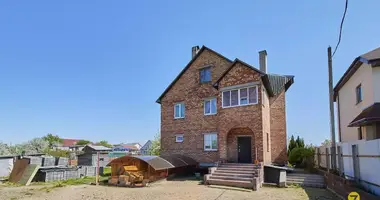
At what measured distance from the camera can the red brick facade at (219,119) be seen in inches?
704

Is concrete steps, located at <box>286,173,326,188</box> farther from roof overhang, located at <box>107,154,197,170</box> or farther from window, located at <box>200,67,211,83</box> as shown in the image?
window, located at <box>200,67,211,83</box>

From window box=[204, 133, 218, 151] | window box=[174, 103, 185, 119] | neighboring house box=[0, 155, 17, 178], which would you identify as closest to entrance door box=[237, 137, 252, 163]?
window box=[204, 133, 218, 151]

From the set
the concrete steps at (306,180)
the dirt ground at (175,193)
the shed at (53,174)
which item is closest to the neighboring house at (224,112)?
the concrete steps at (306,180)

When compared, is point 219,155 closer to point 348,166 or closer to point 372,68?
point 348,166

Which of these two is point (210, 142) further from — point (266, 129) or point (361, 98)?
point (361, 98)

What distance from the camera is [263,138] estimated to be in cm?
1750

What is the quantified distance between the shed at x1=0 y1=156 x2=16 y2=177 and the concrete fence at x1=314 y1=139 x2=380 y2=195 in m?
27.3

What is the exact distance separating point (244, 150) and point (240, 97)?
395cm

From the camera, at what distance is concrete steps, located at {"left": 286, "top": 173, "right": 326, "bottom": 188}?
602 inches

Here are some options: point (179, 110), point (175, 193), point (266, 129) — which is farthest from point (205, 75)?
point (175, 193)

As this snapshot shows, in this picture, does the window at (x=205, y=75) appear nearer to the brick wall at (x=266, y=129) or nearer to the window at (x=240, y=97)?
the window at (x=240, y=97)

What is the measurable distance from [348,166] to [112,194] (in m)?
11.6

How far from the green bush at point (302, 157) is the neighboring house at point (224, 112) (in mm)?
1540

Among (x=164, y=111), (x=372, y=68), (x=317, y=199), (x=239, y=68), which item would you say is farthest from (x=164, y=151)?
(x=372, y=68)
